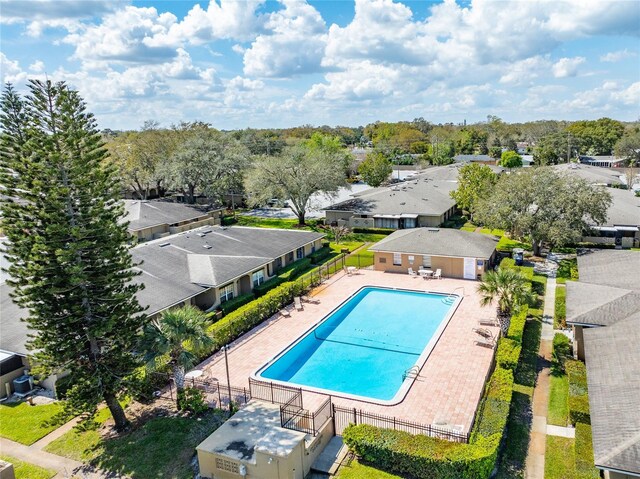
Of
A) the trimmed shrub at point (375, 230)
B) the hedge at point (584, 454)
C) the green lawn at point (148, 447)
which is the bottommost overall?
the green lawn at point (148, 447)

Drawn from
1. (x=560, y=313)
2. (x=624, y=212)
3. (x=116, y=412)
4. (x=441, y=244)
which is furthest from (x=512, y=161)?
(x=116, y=412)

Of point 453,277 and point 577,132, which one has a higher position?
point 577,132

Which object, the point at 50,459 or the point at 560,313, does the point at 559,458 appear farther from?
the point at 50,459

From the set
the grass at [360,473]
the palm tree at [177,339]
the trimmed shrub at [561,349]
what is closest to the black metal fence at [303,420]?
the grass at [360,473]

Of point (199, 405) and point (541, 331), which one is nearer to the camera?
point (199, 405)

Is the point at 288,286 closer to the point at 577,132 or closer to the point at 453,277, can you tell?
the point at 453,277

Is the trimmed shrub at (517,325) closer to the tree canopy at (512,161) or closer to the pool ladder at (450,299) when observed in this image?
the pool ladder at (450,299)

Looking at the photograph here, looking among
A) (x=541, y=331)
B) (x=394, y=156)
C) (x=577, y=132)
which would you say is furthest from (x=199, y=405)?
(x=577, y=132)
